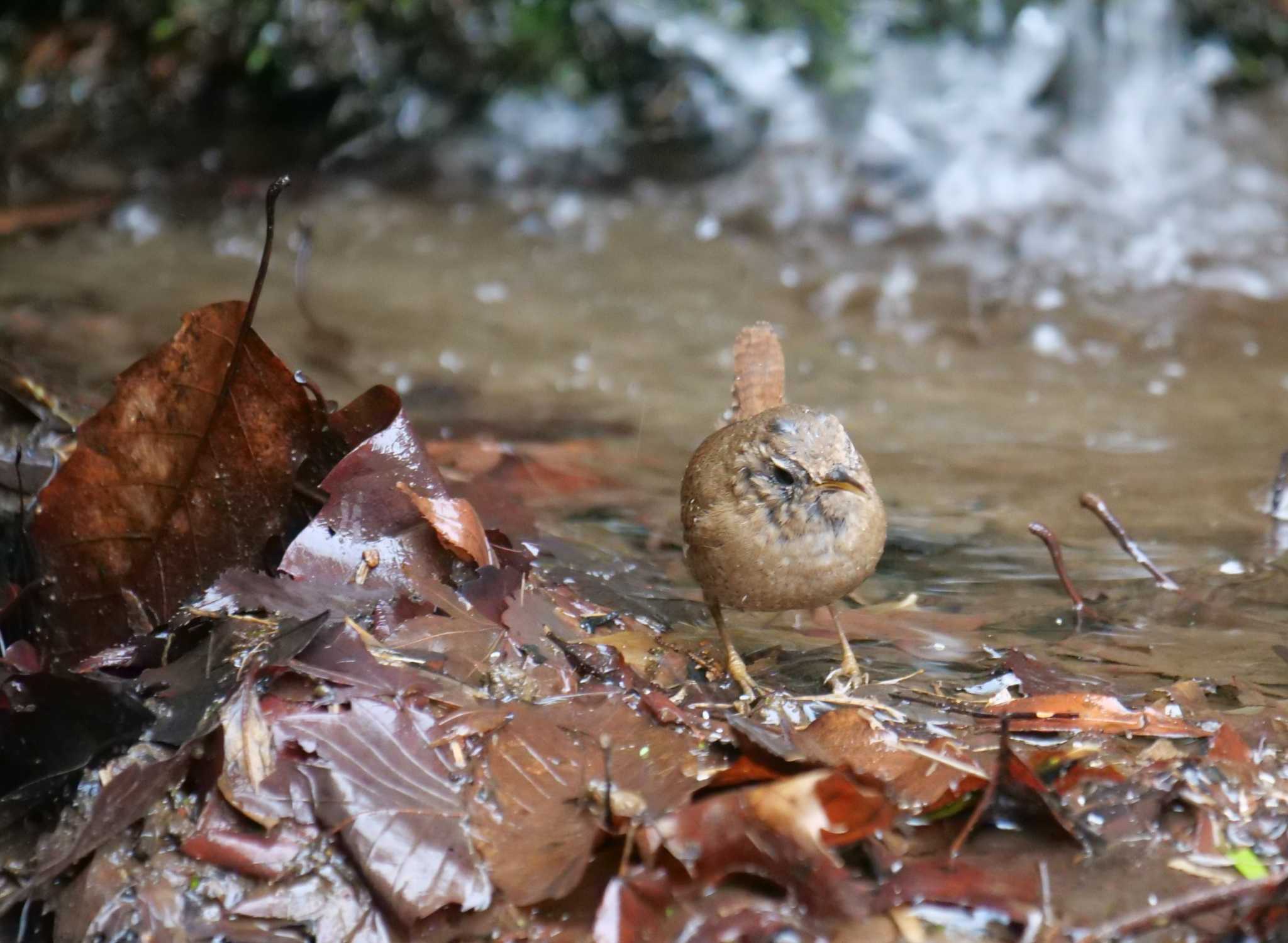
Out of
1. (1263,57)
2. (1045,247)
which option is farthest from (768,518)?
(1263,57)

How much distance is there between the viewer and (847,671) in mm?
2764

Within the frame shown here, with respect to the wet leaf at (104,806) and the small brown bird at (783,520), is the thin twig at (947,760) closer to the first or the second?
the small brown bird at (783,520)

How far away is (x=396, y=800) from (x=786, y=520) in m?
1.29

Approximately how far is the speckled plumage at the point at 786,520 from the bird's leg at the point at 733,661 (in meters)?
0.03

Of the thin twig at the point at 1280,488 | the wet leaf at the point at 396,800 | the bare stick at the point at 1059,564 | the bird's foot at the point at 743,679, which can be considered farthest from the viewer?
the thin twig at the point at 1280,488

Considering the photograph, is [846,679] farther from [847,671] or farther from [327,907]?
[327,907]

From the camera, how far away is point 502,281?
698 centimetres

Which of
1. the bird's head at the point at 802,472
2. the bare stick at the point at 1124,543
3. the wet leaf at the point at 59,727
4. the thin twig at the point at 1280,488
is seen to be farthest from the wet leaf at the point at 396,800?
the thin twig at the point at 1280,488

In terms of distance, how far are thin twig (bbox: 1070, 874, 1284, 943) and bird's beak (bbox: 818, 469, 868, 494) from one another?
1284 millimetres

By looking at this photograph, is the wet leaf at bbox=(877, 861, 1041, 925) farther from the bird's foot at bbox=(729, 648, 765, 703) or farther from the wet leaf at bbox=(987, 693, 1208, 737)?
the bird's foot at bbox=(729, 648, 765, 703)

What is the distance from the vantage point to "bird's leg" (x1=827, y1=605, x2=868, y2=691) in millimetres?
2684

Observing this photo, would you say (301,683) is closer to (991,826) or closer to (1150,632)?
(991,826)

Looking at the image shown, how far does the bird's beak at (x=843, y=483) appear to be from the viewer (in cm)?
301

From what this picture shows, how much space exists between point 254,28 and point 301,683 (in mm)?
7165
